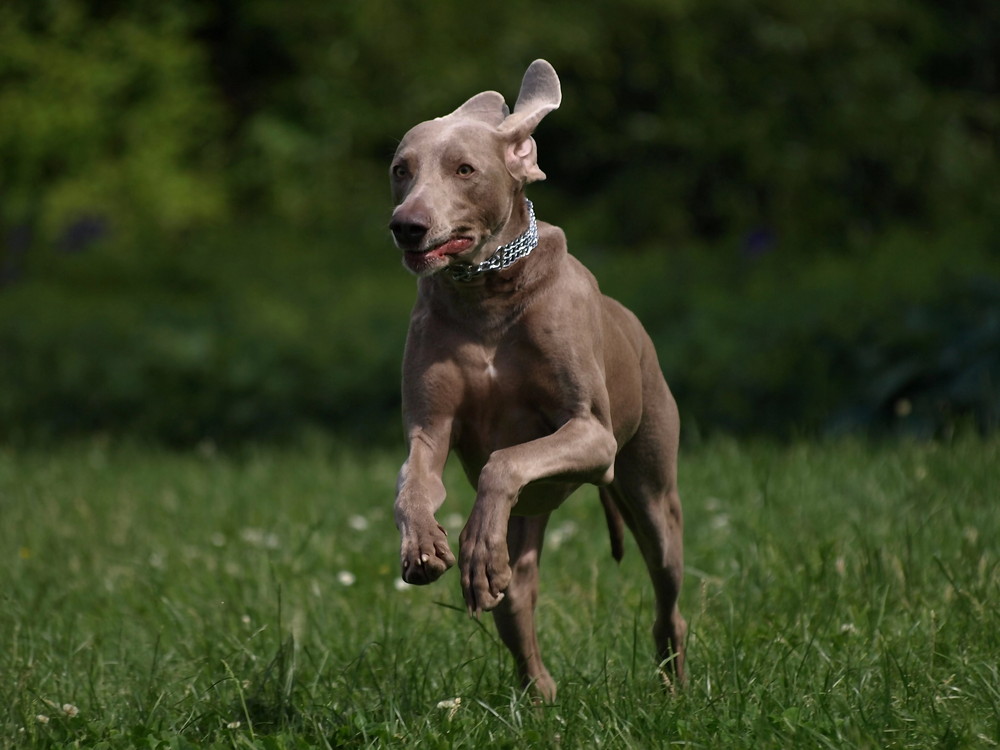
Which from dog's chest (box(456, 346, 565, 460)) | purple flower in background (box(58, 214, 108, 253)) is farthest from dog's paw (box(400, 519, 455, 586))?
purple flower in background (box(58, 214, 108, 253))

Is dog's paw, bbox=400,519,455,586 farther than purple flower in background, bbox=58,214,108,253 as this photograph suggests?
No

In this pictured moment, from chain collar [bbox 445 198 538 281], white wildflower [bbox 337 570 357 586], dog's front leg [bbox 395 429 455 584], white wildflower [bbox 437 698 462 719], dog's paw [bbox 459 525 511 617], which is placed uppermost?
chain collar [bbox 445 198 538 281]

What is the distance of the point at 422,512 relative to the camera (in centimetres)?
292

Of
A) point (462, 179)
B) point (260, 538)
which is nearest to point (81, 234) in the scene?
point (260, 538)

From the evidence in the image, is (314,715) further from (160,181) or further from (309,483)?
(160,181)

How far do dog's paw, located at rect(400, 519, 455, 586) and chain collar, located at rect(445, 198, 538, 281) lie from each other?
618mm

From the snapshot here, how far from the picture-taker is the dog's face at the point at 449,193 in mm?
2900

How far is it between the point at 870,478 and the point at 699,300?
136 inches

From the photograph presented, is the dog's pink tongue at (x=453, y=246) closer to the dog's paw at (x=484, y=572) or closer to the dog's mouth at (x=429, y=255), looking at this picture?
the dog's mouth at (x=429, y=255)

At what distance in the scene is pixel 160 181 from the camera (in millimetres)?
12219

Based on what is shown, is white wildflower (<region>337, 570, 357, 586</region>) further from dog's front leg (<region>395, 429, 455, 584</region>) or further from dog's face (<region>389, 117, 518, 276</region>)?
dog's face (<region>389, 117, 518, 276</region>)

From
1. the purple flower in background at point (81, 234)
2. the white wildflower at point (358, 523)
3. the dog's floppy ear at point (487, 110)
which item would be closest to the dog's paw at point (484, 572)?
the dog's floppy ear at point (487, 110)

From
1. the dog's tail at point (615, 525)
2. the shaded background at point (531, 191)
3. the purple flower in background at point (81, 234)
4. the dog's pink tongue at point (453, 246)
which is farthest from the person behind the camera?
the purple flower in background at point (81, 234)

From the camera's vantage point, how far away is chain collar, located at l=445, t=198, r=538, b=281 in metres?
3.12
